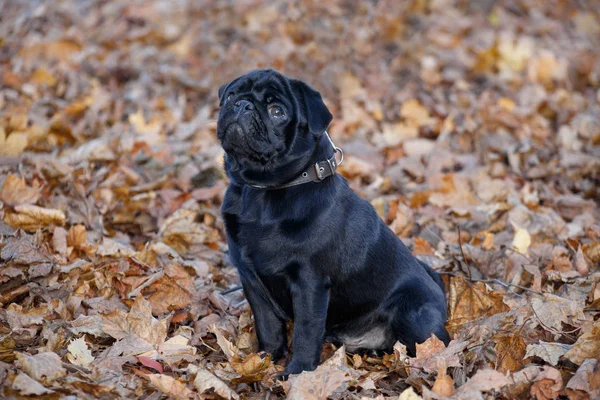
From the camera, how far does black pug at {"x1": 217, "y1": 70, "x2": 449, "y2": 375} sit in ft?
11.1

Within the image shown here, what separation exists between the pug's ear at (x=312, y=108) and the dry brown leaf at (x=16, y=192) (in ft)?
6.38

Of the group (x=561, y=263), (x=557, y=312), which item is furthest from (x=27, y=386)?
(x=561, y=263)

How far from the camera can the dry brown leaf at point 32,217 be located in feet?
13.8

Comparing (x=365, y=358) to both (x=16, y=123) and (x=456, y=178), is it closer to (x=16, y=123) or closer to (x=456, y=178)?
(x=456, y=178)

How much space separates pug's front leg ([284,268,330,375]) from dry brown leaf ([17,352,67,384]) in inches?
43.0

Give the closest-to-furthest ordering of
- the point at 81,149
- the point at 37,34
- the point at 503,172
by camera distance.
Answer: the point at 81,149, the point at 503,172, the point at 37,34

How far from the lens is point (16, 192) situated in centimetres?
439

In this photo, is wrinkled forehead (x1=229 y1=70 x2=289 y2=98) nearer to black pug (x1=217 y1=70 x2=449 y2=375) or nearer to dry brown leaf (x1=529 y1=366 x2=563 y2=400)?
black pug (x1=217 y1=70 x2=449 y2=375)

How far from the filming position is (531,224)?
499cm

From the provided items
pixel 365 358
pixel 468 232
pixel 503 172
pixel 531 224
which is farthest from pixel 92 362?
pixel 503 172

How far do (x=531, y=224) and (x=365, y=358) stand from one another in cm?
193

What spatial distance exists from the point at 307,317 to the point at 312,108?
3.42 ft

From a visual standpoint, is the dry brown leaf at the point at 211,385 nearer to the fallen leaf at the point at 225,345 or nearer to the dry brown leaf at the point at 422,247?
the fallen leaf at the point at 225,345

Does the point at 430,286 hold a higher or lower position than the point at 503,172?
higher
